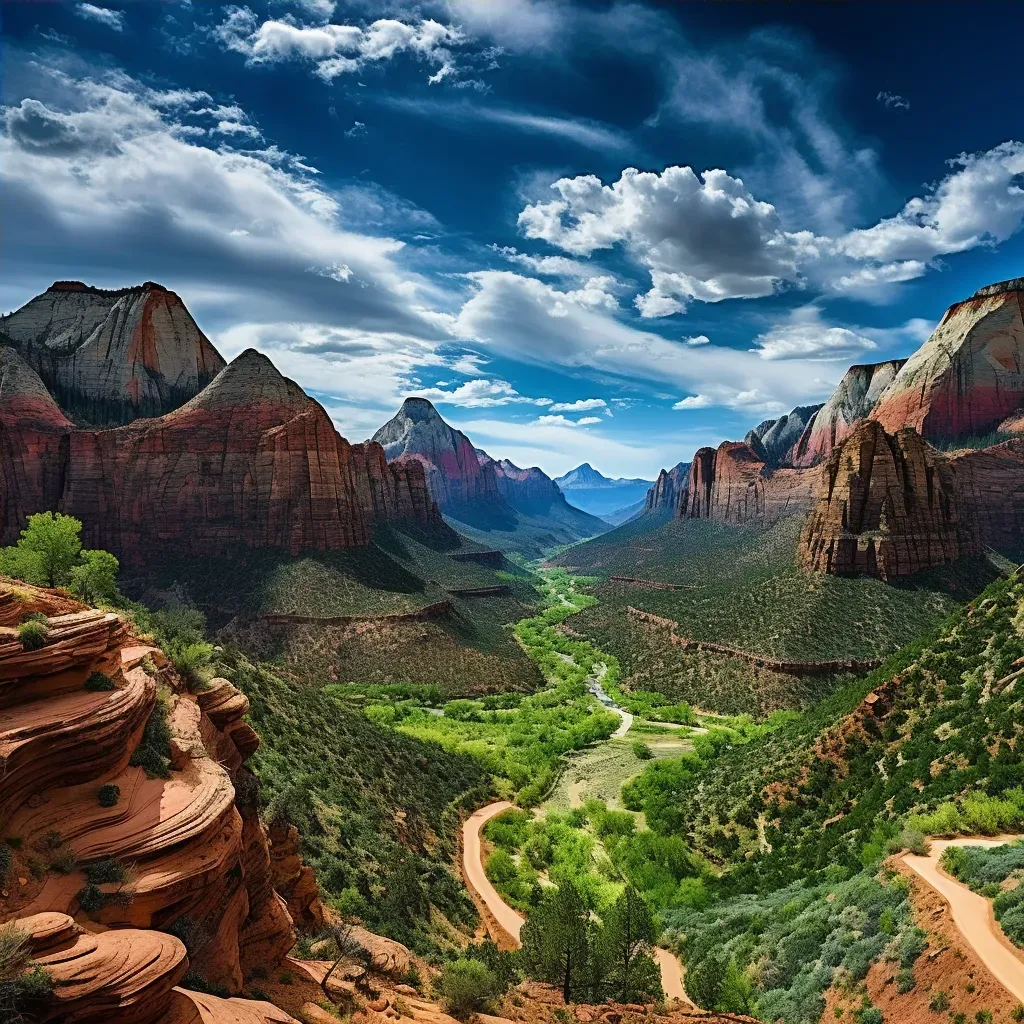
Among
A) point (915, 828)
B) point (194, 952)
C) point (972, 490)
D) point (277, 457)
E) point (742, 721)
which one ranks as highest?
point (277, 457)

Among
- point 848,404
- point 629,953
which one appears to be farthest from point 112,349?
point 848,404

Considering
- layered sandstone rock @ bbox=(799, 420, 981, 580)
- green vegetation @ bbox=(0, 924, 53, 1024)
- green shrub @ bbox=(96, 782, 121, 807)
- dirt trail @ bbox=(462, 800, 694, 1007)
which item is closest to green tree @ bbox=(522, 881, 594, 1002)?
dirt trail @ bbox=(462, 800, 694, 1007)

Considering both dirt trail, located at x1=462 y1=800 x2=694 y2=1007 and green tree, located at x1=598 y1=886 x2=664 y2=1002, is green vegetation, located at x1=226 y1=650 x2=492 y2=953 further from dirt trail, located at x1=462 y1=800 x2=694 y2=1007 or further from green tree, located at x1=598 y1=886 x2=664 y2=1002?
green tree, located at x1=598 y1=886 x2=664 y2=1002

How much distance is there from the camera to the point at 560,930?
75.2 ft

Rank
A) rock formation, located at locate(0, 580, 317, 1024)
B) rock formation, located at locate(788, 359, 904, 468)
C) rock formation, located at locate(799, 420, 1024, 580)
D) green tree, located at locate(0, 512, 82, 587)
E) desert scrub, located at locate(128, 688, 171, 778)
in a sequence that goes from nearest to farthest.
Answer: rock formation, located at locate(0, 580, 317, 1024) < desert scrub, located at locate(128, 688, 171, 778) < green tree, located at locate(0, 512, 82, 587) < rock formation, located at locate(799, 420, 1024, 580) < rock formation, located at locate(788, 359, 904, 468)

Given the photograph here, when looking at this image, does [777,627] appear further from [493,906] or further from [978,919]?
[978,919]

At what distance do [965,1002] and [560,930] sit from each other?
13331mm

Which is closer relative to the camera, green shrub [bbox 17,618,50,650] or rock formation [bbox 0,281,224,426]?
green shrub [bbox 17,618,50,650]

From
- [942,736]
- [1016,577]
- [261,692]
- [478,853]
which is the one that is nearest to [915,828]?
[942,736]

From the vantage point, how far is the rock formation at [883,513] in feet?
247

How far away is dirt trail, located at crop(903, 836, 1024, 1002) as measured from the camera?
→ 1516 centimetres

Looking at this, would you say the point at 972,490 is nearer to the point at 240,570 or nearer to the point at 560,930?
the point at 560,930

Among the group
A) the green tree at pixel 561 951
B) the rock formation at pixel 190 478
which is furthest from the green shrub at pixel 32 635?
the rock formation at pixel 190 478

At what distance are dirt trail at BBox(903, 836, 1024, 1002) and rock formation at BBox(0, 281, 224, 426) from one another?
125955 millimetres
